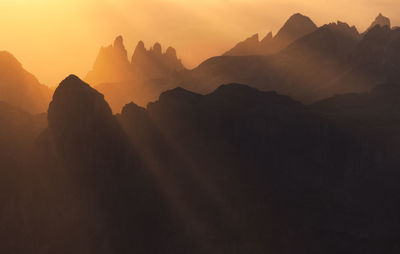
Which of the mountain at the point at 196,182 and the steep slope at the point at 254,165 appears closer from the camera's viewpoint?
the mountain at the point at 196,182

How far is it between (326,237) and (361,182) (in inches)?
821

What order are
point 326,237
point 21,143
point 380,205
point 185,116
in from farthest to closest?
point 21,143, point 185,116, point 380,205, point 326,237

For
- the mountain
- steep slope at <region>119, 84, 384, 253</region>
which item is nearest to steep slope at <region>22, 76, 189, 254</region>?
the mountain

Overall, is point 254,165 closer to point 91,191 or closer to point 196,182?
point 196,182

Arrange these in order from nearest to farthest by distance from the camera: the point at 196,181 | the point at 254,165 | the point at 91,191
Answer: the point at 91,191 < the point at 196,181 < the point at 254,165

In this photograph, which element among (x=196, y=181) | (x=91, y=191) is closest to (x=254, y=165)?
(x=196, y=181)

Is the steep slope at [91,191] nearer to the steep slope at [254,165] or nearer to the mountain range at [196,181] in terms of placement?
the mountain range at [196,181]

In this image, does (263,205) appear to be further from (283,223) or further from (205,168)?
(205,168)

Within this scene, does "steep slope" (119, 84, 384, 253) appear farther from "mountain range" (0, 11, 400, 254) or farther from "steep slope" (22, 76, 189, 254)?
"steep slope" (22, 76, 189, 254)

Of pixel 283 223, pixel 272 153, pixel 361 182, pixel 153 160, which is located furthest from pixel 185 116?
pixel 361 182

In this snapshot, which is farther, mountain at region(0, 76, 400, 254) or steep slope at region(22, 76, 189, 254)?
steep slope at region(22, 76, 189, 254)

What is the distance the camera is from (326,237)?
12081 cm

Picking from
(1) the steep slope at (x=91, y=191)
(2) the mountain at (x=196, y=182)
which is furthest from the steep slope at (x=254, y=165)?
(1) the steep slope at (x=91, y=191)

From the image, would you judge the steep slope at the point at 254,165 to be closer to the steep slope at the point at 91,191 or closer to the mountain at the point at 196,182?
the mountain at the point at 196,182
